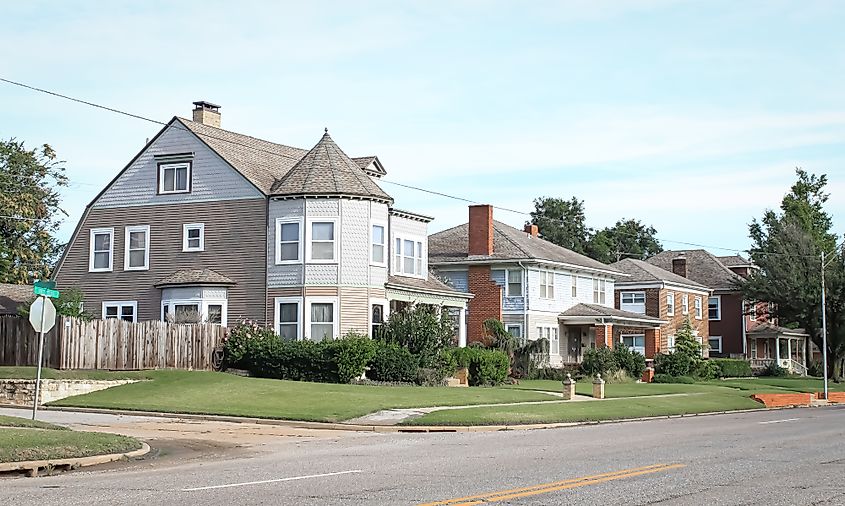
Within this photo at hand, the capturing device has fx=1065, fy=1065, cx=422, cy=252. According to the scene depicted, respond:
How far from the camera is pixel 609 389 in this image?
4462 cm

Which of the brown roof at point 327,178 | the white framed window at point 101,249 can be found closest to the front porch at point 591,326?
the brown roof at point 327,178

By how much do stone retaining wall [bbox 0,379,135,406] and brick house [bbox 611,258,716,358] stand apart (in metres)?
43.4

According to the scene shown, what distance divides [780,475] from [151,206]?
118 ft

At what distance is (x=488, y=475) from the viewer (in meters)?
15.0

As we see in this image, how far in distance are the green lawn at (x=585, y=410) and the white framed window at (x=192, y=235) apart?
18.8 metres

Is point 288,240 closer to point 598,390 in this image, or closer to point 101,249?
point 101,249

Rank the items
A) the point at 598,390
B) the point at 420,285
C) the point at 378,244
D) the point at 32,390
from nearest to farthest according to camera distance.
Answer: the point at 32,390, the point at 598,390, the point at 378,244, the point at 420,285

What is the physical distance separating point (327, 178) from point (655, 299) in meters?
35.2

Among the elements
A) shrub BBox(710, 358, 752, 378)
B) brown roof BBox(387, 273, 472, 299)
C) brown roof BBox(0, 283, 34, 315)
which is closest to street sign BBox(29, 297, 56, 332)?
brown roof BBox(387, 273, 472, 299)

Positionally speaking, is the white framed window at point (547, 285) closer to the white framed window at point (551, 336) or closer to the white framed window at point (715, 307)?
the white framed window at point (551, 336)

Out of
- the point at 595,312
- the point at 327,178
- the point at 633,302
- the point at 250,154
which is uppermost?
the point at 250,154

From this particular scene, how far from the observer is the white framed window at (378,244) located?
43.6 m

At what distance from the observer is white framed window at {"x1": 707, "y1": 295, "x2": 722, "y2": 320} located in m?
83.3

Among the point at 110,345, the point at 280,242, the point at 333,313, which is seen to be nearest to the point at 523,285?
the point at 333,313
